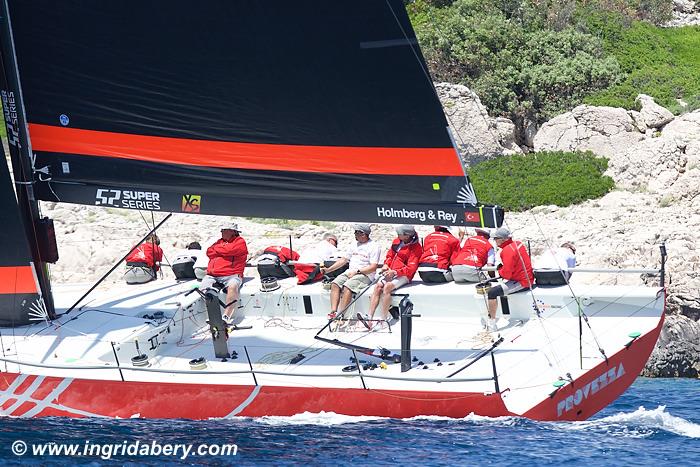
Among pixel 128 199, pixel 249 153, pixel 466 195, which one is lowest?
pixel 466 195

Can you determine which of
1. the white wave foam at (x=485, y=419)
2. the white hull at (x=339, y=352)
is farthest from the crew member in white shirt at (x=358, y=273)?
the white wave foam at (x=485, y=419)

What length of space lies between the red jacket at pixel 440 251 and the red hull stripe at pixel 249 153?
303 centimetres

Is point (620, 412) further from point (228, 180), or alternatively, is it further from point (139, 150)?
point (139, 150)

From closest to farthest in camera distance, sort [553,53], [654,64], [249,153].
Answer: [249,153] → [553,53] → [654,64]

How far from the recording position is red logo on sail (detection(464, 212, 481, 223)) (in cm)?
1102

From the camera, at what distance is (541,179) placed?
2081 cm

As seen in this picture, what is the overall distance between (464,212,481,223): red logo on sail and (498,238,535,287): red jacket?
6.71 ft

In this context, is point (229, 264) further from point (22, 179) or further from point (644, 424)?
point (644, 424)

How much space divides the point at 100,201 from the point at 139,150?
0.76m

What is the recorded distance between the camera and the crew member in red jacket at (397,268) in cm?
1338

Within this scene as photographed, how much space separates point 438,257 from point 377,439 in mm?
3937

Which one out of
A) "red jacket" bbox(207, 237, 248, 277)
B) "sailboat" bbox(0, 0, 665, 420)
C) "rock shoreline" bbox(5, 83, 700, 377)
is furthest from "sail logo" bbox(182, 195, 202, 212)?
"rock shoreline" bbox(5, 83, 700, 377)

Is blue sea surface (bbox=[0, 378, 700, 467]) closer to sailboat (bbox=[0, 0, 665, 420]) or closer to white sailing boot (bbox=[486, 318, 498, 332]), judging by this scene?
sailboat (bbox=[0, 0, 665, 420])

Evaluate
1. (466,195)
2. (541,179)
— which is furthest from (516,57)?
(466,195)
